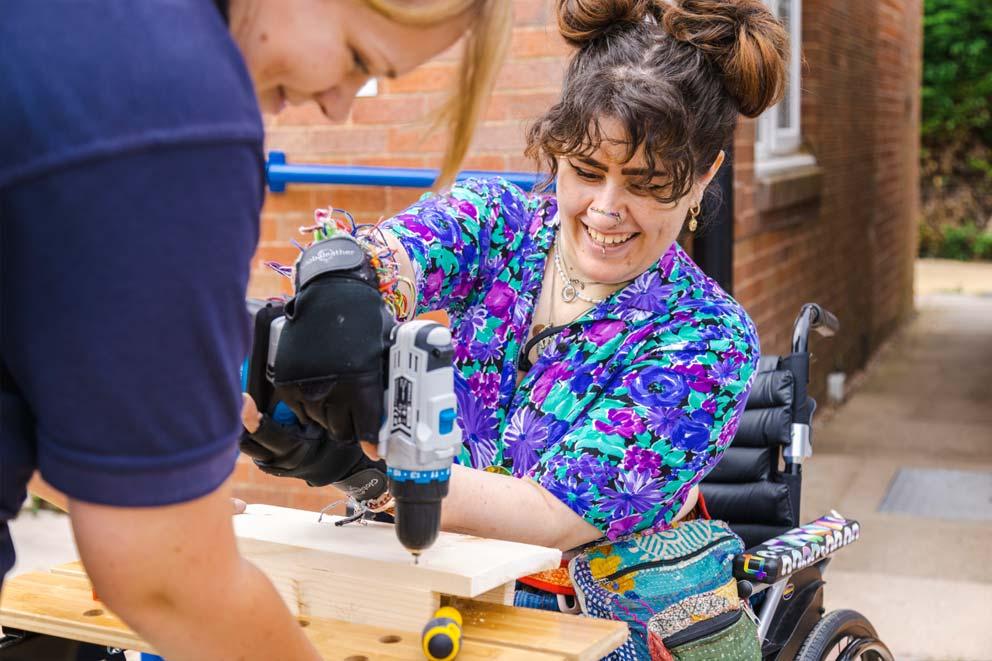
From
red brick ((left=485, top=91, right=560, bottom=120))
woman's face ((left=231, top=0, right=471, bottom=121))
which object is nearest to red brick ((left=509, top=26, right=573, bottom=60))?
red brick ((left=485, top=91, right=560, bottom=120))

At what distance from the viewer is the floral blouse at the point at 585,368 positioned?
6.50 ft

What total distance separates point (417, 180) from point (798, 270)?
3.56 metres

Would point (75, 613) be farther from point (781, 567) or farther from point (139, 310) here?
point (781, 567)

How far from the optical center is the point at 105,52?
2.89 ft

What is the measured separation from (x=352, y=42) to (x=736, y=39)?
4.06ft

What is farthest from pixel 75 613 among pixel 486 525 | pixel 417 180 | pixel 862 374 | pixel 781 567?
pixel 862 374

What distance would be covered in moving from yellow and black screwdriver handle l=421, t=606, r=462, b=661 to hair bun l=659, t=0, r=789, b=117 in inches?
43.7

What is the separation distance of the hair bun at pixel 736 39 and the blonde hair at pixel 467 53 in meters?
1.02

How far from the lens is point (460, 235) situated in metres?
2.21

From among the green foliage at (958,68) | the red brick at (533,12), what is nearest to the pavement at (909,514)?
the red brick at (533,12)

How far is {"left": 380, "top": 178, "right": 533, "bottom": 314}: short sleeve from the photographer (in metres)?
2.14

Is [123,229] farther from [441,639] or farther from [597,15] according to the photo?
[597,15]

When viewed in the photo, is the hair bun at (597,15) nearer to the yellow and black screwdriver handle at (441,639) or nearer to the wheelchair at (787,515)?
the wheelchair at (787,515)

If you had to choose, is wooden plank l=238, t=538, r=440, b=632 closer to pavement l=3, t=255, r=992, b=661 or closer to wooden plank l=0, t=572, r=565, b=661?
wooden plank l=0, t=572, r=565, b=661
